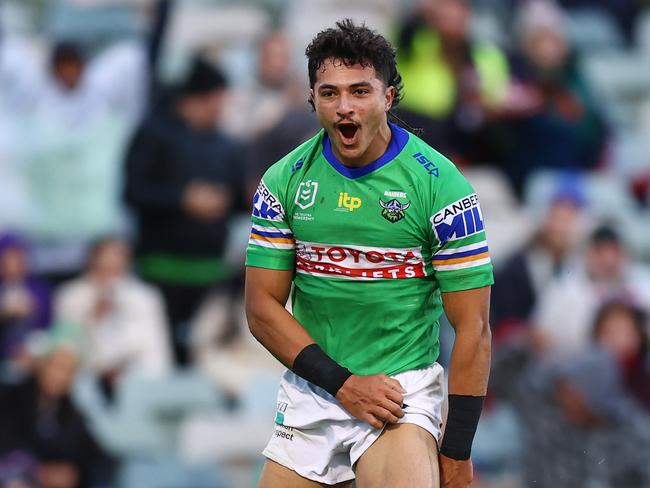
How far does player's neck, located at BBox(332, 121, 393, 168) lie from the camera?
496cm

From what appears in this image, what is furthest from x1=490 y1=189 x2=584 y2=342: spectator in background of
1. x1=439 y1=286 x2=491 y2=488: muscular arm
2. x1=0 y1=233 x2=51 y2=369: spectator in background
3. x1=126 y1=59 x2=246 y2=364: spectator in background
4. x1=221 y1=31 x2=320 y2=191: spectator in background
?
x1=439 y1=286 x2=491 y2=488: muscular arm

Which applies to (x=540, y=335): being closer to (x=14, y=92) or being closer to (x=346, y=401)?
(x=14, y=92)

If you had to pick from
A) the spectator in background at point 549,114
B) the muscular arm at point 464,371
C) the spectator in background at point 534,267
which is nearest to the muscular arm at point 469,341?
the muscular arm at point 464,371

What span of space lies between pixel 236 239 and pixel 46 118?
1.86m

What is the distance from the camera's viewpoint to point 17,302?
10609 mm

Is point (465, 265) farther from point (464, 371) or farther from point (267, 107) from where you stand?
point (267, 107)

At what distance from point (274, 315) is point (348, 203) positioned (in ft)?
1.55

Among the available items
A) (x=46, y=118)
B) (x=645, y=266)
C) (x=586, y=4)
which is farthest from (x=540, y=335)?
(x=586, y=4)

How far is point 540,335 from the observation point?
34.3 ft

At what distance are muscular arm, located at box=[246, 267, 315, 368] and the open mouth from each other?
554 millimetres

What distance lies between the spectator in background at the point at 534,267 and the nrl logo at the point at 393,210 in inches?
224

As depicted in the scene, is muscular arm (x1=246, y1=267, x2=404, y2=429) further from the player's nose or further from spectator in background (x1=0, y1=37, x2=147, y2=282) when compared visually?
spectator in background (x1=0, y1=37, x2=147, y2=282)

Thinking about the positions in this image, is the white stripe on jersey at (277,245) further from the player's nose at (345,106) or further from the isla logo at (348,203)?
the player's nose at (345,106)

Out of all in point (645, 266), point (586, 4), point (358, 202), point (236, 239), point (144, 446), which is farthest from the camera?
point (586, 4)
